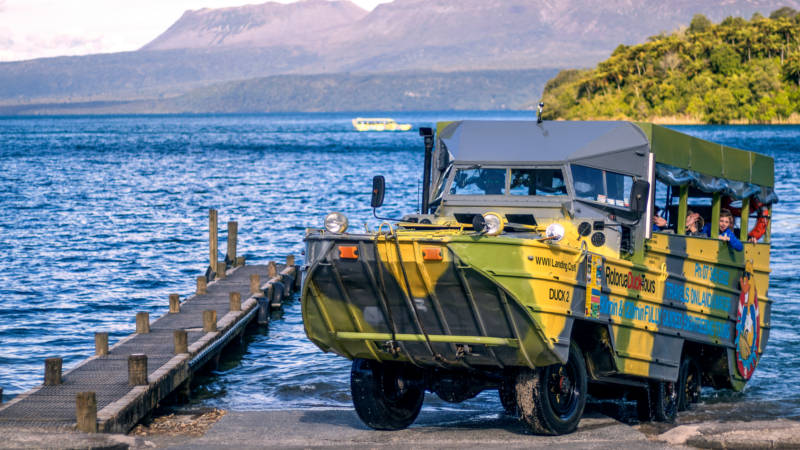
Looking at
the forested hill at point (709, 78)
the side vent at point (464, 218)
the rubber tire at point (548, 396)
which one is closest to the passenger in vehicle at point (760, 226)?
the rubber tire at point (548, 396)

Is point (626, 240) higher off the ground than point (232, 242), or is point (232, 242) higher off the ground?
point (626, 240)

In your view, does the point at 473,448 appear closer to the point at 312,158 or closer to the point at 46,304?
the point at 46,304

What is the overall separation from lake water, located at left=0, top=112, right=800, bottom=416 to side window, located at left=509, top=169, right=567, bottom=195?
12.8 feet

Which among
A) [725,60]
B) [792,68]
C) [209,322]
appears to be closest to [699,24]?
[725,60]

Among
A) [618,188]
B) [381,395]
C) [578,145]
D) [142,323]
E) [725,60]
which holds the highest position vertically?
[725,60]

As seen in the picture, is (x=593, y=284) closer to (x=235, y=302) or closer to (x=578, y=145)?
(x=578, y=145)

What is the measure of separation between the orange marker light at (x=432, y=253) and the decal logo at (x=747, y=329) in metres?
5.88

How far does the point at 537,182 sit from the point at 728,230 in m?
3.56

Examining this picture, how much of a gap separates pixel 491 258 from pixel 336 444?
3.04 meters

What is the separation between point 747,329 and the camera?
1631 centimetres

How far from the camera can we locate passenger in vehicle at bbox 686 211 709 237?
15.5 metres

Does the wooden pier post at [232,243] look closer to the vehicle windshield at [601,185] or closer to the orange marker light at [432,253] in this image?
the vehicle windshield at [601,185]

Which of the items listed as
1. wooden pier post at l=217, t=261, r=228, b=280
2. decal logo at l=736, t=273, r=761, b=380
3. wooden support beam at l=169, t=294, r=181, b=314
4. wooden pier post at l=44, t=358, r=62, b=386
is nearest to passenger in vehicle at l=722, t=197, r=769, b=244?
decal logo at l=736, t=273, r=761, b=380

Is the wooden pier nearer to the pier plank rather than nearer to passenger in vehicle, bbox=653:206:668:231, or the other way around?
the pier plank
